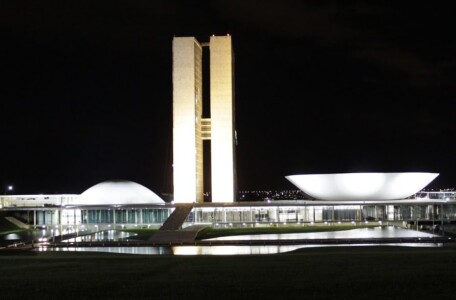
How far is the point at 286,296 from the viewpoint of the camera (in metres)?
10.8

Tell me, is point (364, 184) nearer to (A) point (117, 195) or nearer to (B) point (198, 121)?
(B) point (198, 121)

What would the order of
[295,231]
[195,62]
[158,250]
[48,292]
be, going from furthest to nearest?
1. [195,62]
2. [295,231]
3. [158,250]
4. [48,292]

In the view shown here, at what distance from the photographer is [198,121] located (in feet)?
164

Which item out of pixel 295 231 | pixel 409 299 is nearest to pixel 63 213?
pixel 295 231

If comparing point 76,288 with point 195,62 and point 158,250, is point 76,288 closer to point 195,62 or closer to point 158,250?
point 158,250

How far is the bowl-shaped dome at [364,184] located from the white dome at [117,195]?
35.6 feet

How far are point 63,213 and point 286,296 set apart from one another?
115ft

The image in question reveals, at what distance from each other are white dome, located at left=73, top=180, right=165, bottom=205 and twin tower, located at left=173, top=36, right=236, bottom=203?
8.87 feet

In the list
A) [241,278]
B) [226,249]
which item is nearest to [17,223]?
[226,249]

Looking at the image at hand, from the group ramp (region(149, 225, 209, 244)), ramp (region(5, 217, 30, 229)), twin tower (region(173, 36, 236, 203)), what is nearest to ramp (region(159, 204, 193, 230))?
ramp (region(149, 225, 209, 244))

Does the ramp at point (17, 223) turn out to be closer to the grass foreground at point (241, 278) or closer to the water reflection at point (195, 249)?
the water reflection at point (195, 249)

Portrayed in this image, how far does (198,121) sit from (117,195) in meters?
8.39

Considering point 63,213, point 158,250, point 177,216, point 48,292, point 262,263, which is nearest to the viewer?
point 48,292

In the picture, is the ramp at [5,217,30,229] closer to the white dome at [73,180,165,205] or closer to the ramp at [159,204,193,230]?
the white dome at [73,180,165,205]
